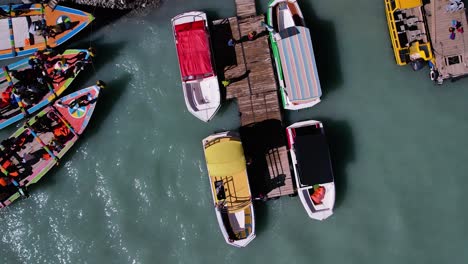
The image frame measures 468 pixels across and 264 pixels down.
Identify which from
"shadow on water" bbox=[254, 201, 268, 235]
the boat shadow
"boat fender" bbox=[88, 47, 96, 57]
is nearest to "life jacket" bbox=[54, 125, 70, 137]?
the boat shadow

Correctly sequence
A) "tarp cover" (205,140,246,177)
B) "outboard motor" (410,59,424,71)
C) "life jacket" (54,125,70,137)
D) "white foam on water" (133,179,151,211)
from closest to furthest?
Result: "tarp cover" (205,140,246,177)
"life jacket" (54,125,70,137)
"outboard motor" (410,59,424,71)
"white foam on water" (133,179,151,211)

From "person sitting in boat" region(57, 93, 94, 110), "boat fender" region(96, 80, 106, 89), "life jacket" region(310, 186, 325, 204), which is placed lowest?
"life jacket" region(310, 186, 325, 204)

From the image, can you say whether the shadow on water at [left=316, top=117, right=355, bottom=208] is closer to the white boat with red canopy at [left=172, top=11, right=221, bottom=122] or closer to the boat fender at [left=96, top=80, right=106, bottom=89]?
the white boat with red canopy at [left=172, top=11, right=221, bottom=122]

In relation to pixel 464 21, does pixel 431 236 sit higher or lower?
lower

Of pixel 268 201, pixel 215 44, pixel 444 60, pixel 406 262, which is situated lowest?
pixel 406 262

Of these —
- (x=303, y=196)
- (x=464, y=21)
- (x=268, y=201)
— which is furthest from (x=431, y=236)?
(x=464, y=21)

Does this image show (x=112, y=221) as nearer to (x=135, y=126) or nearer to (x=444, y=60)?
(x=135, y=126)
